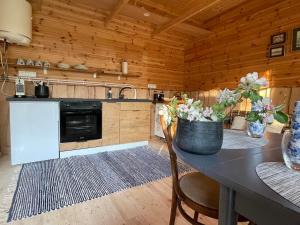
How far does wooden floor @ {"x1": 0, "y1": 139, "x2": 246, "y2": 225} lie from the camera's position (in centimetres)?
157

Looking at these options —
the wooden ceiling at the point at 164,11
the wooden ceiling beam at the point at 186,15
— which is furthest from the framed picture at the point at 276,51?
the wooden ceiling beam at the point at 186,15

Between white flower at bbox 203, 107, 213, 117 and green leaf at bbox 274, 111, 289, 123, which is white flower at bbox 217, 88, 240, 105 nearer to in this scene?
white flower at bbox 203, 107, 213, 117

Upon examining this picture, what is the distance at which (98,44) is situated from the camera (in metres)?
3.99

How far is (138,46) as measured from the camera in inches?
178

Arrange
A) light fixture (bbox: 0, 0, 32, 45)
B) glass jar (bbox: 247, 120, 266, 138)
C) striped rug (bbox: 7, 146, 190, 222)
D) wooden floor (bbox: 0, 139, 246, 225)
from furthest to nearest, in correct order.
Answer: light fixture (bbox: 0, 0, 32, 45) → striped rug (bbox: 7, 146, 190, 222) → wooden floor (bbox: 0, 139, 246, 225) → glass jar (bbox: 247, 120, 266, 138)

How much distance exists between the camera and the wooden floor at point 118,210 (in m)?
1.57

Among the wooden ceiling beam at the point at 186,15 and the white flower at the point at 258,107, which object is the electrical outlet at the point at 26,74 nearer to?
the wooden ceiling beam at the point at 186,15

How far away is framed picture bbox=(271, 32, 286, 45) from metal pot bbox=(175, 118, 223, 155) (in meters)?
3.43

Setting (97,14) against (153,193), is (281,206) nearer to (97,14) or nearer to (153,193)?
(153,193)

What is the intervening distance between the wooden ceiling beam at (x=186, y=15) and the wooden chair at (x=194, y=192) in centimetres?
275

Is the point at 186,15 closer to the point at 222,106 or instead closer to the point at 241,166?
the point at 222,106

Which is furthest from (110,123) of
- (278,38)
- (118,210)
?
(278,38)

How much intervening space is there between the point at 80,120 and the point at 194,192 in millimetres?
2553

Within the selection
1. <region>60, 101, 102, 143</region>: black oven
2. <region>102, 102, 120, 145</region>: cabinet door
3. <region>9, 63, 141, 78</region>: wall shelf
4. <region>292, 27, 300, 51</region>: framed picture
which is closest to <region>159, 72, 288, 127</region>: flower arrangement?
<region>60, 101, 102, 143</region>: black oven
